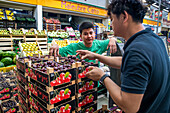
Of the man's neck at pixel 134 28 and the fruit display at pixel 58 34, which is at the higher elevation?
the fruit display at pixel 58 34

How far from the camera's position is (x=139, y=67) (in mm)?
746

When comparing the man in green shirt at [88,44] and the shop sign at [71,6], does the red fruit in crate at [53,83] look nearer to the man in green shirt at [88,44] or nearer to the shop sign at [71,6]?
the man in green shirt at [88,44]

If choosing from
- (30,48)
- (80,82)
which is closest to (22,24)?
(30,48)

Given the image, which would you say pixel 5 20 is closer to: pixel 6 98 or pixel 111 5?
pixel 6 98

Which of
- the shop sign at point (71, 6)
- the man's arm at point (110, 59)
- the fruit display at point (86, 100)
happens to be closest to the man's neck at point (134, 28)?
the man's arm at point (110, 59)

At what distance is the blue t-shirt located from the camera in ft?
2.48

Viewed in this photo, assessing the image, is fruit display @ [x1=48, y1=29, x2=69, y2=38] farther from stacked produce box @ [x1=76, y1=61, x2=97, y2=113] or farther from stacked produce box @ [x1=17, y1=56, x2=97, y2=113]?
stacked produce box @ [x1=76, y1=61, x2=97, y2=113]

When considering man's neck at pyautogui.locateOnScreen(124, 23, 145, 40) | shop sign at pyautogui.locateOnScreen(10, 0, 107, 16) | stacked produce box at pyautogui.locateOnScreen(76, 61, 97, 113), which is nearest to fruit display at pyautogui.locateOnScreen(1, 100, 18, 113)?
stacked produce box at pyautogui.locateOnScreen(76, 61, 97, 113)

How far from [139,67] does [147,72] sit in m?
0.08

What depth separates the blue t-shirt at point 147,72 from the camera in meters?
0.76

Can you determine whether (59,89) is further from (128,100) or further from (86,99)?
(128,100)

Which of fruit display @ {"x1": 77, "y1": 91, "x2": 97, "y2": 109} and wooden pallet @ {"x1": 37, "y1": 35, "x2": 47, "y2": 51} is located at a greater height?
wooden pallet @ {"x1": 37, "y1": 35, "x2": 47, "y2": 51}

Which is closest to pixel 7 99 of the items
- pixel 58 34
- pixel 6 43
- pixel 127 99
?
pixel 127 99

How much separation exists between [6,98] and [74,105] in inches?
75.7
